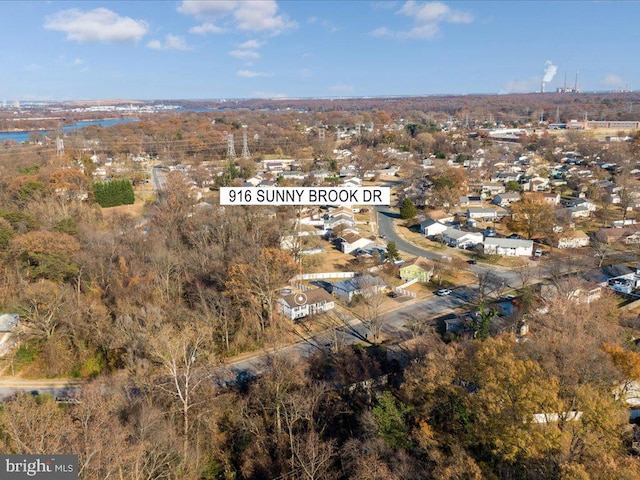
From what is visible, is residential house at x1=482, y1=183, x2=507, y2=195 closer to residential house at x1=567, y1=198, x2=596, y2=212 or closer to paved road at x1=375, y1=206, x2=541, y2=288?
residential house at x1=567, y1=198, x2=596, y2=212

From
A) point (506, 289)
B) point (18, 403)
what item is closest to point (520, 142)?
point (506, 289)

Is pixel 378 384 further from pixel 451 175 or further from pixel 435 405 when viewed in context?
pixel 451 175

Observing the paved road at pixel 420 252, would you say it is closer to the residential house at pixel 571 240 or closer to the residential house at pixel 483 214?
the residential house at pixel 571 240

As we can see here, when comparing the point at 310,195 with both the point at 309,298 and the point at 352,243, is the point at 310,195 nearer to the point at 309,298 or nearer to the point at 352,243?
the point at 309,298

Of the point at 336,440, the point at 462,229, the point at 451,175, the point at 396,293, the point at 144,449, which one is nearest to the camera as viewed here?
the point at 144,449

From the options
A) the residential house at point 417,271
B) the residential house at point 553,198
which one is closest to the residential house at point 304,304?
the residential house at point 417,271

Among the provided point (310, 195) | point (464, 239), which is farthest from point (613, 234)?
point (310, 195)
